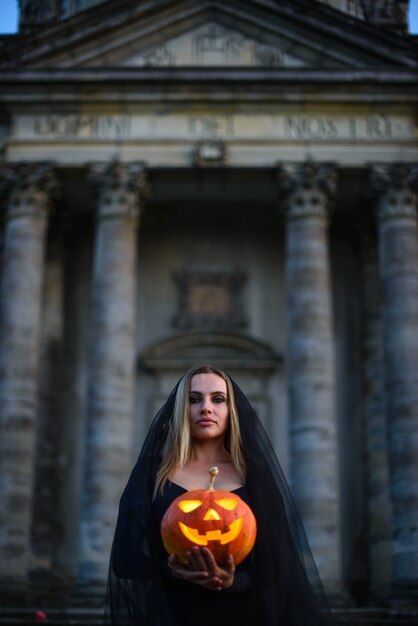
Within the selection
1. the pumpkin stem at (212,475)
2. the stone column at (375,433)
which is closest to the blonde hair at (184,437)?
the pumpkin stem at (212,475)

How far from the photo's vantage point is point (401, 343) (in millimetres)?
22094

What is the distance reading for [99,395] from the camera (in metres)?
21.9

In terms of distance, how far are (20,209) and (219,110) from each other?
5.55 meters

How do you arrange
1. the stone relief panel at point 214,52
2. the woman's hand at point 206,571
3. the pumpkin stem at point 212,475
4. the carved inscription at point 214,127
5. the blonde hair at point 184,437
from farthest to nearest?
the stone relief panel at point 214,52, the carved inscription at point 214,127, the blonde hair at point 184,437, the pumpkin stem at point 212,475, the woman's hand at point 206,571

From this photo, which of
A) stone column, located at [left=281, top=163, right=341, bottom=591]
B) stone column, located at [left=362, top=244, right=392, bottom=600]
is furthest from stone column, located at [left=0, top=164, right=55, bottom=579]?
stone column, located at [left=362, top=244, right=392, bottom=600]

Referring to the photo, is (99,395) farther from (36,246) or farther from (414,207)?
(414,207)

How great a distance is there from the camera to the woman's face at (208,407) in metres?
5.39

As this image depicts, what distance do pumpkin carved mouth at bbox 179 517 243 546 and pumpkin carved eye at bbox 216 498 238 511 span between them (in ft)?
0.30

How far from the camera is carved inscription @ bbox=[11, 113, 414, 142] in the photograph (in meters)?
23.9

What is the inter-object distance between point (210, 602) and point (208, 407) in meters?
1.08

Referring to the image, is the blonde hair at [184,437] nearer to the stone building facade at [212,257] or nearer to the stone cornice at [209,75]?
the stone building facade at [212,257]

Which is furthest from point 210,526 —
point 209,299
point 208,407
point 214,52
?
point 214,52

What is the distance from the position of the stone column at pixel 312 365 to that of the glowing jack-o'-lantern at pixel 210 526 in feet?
53.1

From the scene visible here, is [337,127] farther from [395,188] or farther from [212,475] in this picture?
[212,475]
